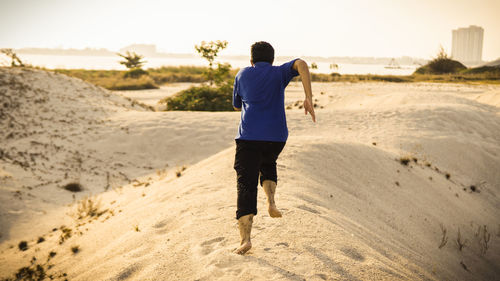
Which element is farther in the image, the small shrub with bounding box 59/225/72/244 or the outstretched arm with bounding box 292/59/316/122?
the small shrub with bounding box 59/225/72/244

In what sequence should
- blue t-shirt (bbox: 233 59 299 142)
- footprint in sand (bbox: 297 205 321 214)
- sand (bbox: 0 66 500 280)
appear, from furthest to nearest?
footprint in sand (bbox: 297 205 321 214), sand (bbox: 0 66 500 280), blue t-shirt (bbox: 233 59 299 142)

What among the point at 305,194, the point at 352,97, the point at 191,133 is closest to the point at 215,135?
the point at 191,133

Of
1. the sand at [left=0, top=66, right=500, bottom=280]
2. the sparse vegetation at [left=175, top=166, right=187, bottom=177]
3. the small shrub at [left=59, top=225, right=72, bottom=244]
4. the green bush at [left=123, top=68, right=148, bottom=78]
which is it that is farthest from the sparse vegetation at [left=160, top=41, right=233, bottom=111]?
the green bush at [left=123, top=68, right=148, bottom=78]

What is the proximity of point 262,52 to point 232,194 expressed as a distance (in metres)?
2.58

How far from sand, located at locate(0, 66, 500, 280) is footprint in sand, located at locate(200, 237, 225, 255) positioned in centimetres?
2

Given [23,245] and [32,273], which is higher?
[32,273]

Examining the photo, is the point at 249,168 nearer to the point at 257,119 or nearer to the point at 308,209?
the point at 257,119

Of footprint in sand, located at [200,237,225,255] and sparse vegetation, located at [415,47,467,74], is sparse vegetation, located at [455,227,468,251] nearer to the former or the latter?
footprint in sand, located at [200,237,225,255]

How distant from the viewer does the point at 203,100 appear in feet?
52.6

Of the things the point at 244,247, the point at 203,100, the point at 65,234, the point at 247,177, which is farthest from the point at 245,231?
the point at 203,100

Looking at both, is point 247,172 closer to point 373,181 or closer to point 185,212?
point 185,212

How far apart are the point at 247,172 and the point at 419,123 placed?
10844 millimetres

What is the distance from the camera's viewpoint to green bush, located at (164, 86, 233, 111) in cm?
1588

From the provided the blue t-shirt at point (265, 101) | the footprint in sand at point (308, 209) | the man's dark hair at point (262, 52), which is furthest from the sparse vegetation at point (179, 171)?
the man's dark hair at point (262, 52)
